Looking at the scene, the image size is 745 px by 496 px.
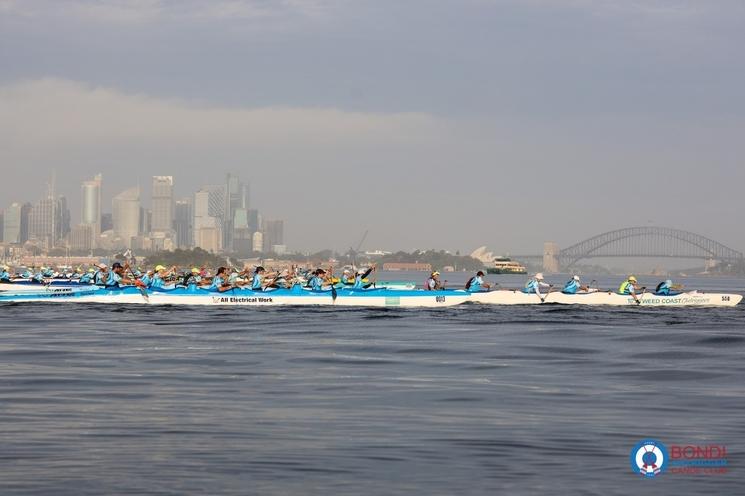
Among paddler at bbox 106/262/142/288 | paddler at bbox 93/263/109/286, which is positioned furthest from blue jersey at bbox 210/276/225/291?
paddler at bbox 93/263/109/286

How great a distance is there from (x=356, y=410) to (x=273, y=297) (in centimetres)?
3117

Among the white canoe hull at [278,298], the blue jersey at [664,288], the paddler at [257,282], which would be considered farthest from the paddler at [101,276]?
the blue jersey at [664,288]

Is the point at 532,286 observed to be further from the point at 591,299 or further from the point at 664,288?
the point at 664,288

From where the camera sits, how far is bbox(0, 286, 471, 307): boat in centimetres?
4969

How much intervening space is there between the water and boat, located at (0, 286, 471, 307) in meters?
13.1

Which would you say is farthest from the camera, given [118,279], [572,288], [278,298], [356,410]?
[572,288]

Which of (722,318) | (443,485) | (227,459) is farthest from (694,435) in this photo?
(722,318)

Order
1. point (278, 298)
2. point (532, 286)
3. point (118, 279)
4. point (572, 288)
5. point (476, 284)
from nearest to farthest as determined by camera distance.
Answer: point (278, 298), point (118, 279), point (476, 284), point (572, 288), point (532, 286)

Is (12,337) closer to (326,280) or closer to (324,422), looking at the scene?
(324,422)

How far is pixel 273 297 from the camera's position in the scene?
4962 cm

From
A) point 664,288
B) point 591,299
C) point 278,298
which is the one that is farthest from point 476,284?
point 278,298

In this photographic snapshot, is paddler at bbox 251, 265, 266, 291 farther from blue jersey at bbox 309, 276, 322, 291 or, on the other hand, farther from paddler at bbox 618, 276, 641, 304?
paddler at bbox 618, 276, 641, 304

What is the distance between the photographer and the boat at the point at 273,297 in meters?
49.7

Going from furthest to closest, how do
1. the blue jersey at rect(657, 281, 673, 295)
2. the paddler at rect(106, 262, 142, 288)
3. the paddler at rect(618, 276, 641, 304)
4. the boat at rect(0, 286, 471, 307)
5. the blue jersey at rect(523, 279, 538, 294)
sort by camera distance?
the blue jersey at rect(523, 279, 538, 294) < the blue jersey at rect(657, 281, 673, 295) < the paddler at rect(618, 276, 641, 304) < the paddler at rect(106, 262, 142, 288) < the boat at rect(0, 286, 471, 307)
